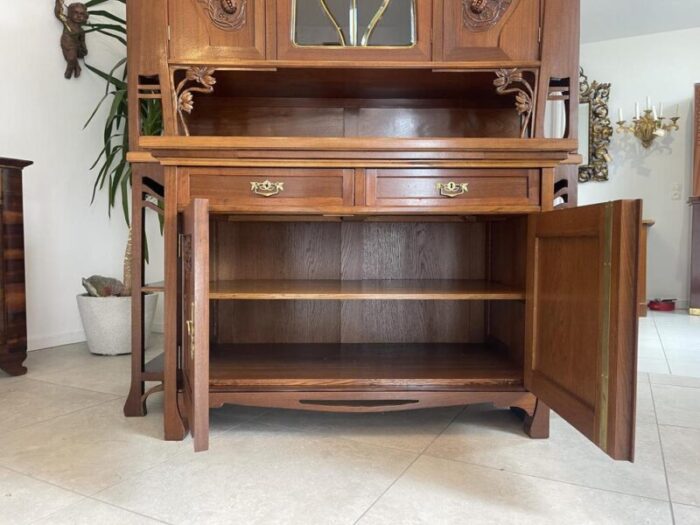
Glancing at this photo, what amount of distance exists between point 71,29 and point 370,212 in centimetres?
197

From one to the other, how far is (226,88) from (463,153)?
34.3 inches

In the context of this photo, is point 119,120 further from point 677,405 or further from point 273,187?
point 677,405

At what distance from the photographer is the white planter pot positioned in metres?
2.23

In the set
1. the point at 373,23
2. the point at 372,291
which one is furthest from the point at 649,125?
the point at 372,291

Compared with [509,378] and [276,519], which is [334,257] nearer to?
[509,378]

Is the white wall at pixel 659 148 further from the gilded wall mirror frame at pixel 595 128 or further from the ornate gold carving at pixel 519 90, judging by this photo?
the ornate gold carving at pixel 519 90

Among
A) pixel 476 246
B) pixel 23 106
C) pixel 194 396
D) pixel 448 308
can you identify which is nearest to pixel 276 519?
pixel 194 396

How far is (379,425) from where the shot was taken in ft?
4.75

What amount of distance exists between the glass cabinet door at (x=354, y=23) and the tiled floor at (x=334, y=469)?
3.77 feet

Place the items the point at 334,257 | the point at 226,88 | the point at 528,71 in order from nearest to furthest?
the point at 528,71
the point at 226,88
the point at 334,257

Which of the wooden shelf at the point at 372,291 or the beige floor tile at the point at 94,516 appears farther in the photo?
the wooden shelf at the point at 372,291

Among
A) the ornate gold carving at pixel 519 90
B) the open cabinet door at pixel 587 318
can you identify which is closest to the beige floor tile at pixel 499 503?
the open cabinet door at pixel 587 318

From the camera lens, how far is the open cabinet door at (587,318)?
85 cm

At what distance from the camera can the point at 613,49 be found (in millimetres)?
4480
